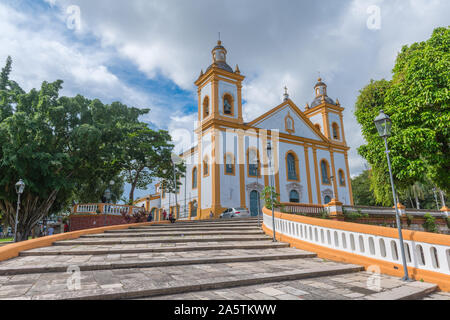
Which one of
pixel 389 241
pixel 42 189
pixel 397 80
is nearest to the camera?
pixel 389 241

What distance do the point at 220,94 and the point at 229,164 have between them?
21.5 feet

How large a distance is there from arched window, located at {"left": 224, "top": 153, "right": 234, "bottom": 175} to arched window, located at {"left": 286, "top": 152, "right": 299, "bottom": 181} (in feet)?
19.3

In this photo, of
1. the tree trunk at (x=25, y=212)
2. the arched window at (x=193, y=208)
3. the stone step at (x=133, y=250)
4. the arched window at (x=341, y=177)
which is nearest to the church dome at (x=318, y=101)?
the arched window at (x=341, y=177)

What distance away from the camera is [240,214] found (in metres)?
19.6

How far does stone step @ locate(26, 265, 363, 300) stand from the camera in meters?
3.07

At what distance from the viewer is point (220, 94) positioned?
24.5 metres

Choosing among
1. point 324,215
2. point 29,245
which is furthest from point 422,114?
point 29,245

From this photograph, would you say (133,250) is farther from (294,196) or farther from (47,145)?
(294,196)

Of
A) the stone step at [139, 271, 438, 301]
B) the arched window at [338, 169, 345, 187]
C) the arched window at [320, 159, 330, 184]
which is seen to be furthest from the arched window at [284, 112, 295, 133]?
the stone step at [139, 271, 438, 301]

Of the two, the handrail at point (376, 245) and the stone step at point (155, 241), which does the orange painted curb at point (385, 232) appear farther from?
the stone step at point (155, 241)

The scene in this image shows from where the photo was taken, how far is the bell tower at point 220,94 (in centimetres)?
2395
